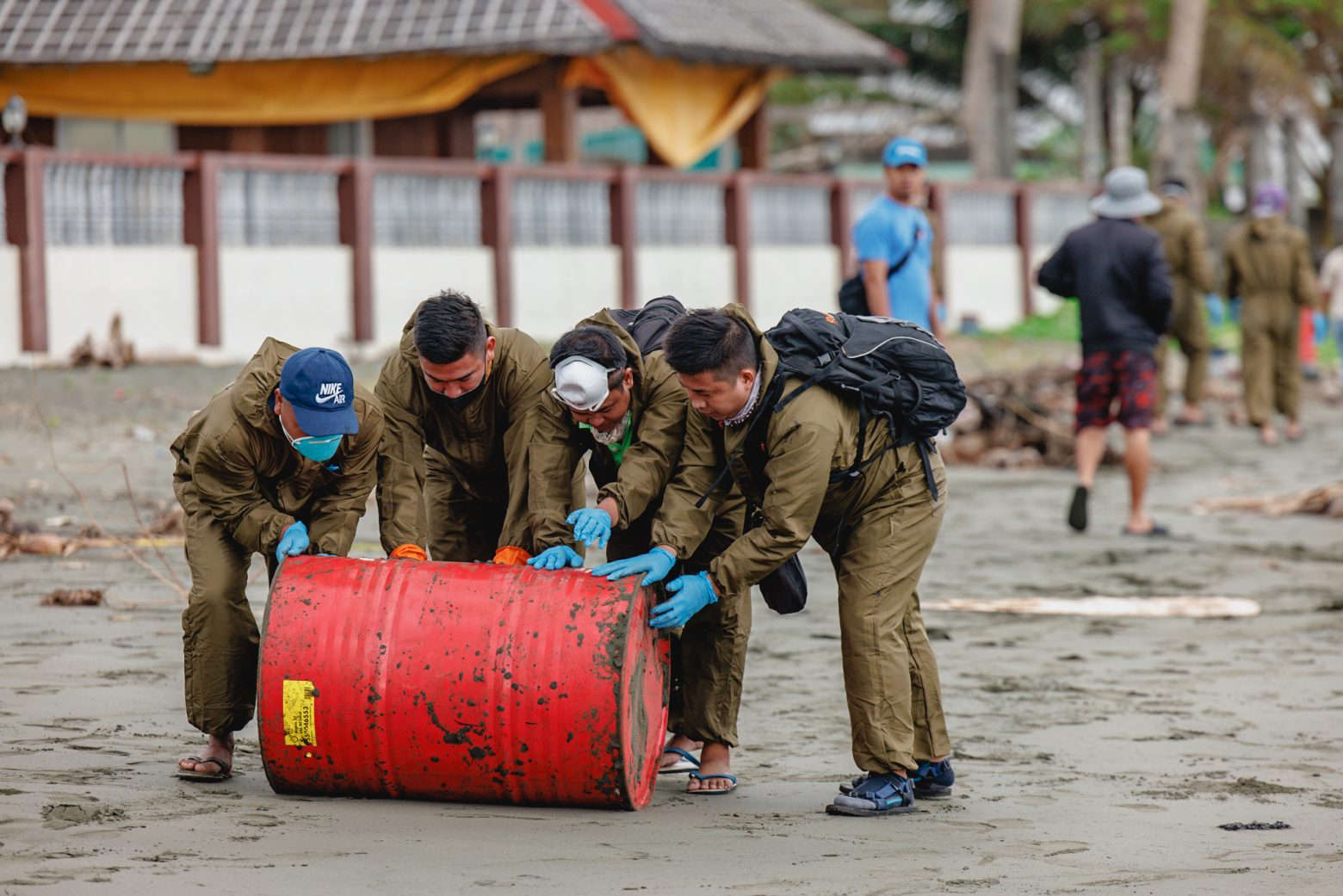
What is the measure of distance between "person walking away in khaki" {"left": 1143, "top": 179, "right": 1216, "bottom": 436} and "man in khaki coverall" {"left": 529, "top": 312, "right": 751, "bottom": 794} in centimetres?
715

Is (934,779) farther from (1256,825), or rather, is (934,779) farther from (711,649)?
(1256,825)

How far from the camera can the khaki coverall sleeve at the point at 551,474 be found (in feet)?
16.5

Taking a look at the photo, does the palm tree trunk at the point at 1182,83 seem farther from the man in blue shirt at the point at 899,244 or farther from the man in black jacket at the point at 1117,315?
the man in blue shirt at the point at 899,244

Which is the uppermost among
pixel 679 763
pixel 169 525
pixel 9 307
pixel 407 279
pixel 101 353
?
pixel 407 279

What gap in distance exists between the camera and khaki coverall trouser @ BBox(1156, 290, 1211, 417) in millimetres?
13516

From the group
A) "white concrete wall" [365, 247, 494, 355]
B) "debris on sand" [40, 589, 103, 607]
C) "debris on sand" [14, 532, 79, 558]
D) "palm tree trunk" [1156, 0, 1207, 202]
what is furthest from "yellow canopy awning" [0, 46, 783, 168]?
"debris on sand" [40, 589, 103, 607]

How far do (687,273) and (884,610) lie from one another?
13548 mm

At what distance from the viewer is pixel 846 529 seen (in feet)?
16.1

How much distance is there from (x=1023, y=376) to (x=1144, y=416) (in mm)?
6942

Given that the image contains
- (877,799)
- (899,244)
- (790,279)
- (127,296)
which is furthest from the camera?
(790,279)

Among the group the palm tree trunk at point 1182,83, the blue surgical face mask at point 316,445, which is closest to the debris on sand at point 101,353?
the blue surgical face mask at point 316,445

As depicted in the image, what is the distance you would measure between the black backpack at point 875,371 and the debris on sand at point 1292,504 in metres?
6.37

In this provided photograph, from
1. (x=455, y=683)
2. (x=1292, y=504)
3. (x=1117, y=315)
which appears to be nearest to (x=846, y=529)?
Answer: (x=455, y=683)

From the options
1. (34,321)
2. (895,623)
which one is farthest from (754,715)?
(34,321)
